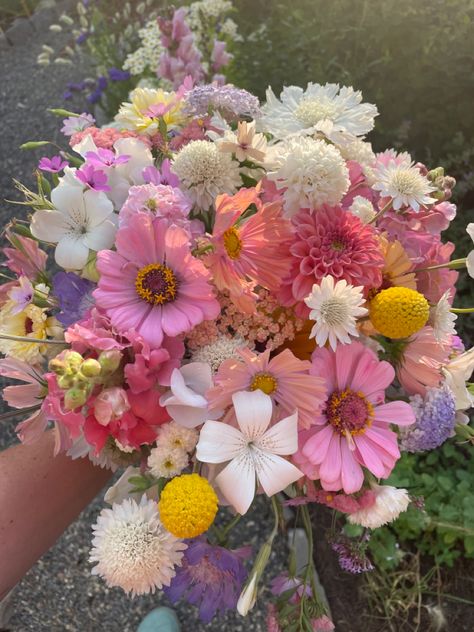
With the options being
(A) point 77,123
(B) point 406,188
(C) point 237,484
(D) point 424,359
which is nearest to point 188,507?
(C) point 237,484

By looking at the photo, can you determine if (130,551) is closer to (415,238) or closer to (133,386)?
(133,386)

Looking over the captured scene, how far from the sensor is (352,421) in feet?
1.98

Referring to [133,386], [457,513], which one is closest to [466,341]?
[457,513]

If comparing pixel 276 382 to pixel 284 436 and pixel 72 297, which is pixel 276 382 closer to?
pixel 284 436

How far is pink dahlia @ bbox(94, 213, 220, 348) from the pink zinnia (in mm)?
57

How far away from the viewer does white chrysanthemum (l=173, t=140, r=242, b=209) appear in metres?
0.62

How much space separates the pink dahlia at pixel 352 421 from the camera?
576 mm

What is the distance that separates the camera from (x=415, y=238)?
649mm

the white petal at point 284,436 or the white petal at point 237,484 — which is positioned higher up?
the white petal at point 284,436

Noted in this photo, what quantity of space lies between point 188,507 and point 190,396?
10 cm

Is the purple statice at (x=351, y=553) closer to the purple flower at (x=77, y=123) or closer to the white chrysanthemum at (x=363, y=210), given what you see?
the white chrysanthemum at (x=363, y=210)

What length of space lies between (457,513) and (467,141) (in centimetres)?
110

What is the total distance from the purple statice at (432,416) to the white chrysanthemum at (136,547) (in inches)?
11.5

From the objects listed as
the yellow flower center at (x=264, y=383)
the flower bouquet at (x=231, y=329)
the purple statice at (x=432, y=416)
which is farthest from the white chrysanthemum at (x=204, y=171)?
the purple statice at (x=432, y=416)
